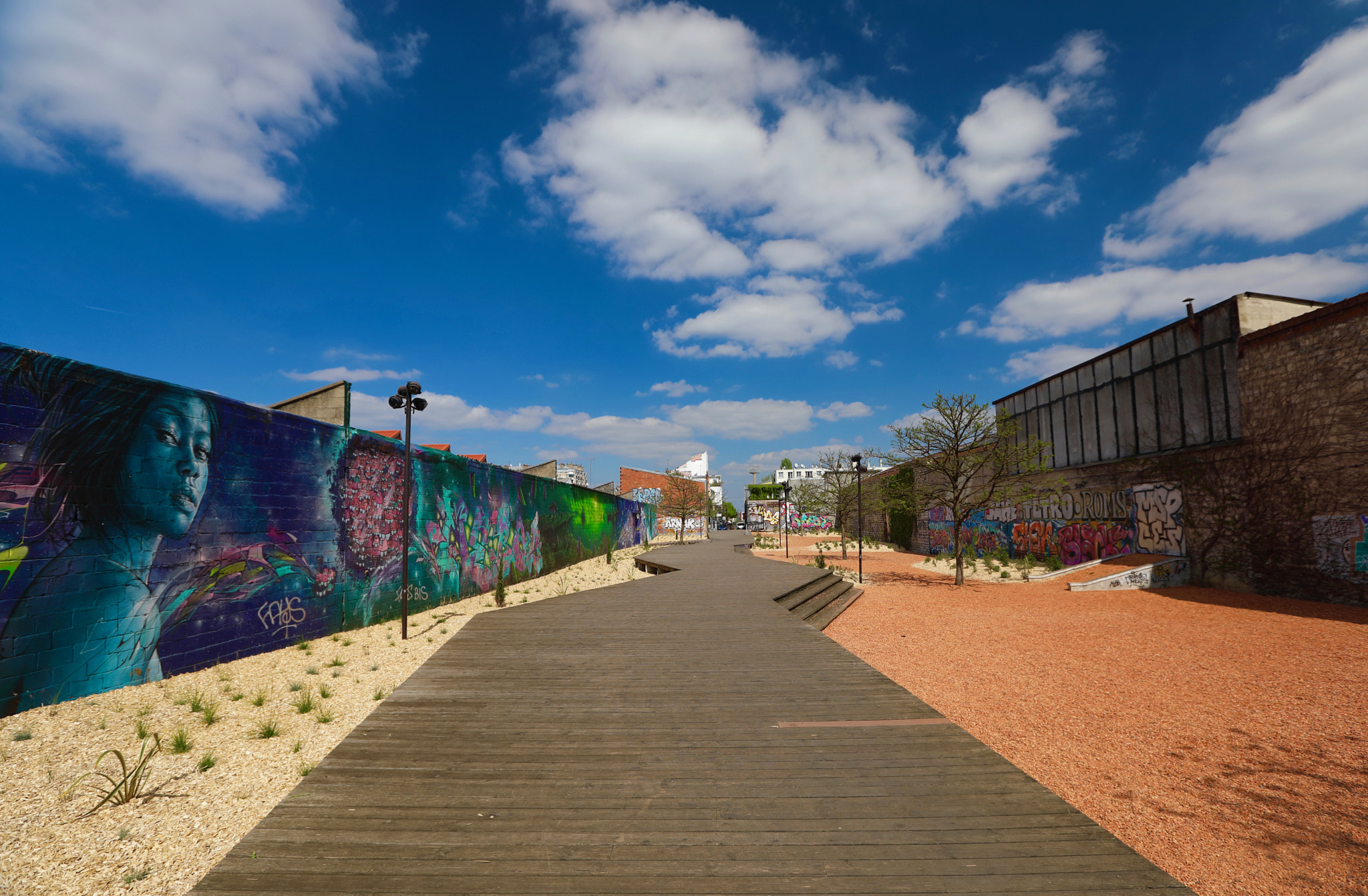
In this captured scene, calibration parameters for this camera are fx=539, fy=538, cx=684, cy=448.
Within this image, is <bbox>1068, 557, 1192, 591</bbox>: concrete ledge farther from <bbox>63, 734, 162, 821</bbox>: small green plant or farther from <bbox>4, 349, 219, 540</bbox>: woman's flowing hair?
<bbox>4, 349, 219, 540</bbox>: woman's flowing hair

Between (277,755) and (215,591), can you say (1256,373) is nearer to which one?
(277,755)

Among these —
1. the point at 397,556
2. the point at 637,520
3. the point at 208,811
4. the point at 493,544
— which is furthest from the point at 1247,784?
the point at 637,520

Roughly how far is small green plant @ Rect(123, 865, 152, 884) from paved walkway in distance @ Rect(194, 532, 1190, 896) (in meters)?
0.56

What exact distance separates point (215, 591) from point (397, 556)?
346 cm

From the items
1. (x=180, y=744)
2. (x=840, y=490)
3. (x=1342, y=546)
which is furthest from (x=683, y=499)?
(x=180, y=744)

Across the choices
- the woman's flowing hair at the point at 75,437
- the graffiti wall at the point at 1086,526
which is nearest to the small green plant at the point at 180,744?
the woman's flowing hair at the point at 75,437

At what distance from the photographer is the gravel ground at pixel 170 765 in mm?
2963

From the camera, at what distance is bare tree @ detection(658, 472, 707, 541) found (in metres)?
43.8

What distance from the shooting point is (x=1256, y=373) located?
43.1 ft

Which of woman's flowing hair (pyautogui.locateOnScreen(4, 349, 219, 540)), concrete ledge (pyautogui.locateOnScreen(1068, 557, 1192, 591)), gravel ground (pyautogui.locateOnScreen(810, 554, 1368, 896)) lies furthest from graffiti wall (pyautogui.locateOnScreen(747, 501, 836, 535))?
woman's flowing hair (pyautogui.locateOnScreen(4, 349, 219, 540))

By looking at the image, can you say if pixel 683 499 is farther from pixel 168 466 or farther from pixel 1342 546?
pixel 168 466

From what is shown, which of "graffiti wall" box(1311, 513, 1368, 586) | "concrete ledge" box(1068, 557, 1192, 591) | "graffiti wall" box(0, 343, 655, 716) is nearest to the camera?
"graffiti wall" box(0, 343, 655, 716)

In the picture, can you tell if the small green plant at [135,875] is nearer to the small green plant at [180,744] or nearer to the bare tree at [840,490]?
the small green plant at [180,744]

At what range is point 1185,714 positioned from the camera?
591cm
